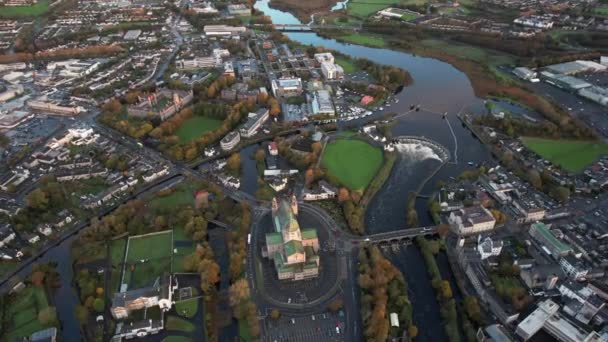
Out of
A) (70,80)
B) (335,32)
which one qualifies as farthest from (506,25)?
(70,80)

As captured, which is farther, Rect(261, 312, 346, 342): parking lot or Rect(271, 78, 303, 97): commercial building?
Rect(271, 78, 303, 97): commercial building

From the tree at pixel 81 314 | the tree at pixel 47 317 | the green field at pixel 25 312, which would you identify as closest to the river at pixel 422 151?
the tree at pixel 81 314

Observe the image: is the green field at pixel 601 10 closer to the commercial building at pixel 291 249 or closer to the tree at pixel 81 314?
the commercial building at pixel 291 249

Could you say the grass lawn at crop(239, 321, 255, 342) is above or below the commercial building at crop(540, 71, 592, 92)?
below

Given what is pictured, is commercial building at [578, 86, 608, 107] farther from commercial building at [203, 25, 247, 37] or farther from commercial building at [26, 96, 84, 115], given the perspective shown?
commercial building at [26, 96, 84, 115]

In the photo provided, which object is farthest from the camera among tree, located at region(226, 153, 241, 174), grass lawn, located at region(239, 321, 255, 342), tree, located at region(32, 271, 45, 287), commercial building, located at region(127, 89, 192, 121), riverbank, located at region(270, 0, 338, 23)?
riverbank, located at region(270, 0, 338, 23)

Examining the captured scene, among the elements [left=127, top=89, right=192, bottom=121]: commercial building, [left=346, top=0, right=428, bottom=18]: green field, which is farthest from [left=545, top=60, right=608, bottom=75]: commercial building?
[left=127, top=89, right=192, bottom=121]: commercial building
